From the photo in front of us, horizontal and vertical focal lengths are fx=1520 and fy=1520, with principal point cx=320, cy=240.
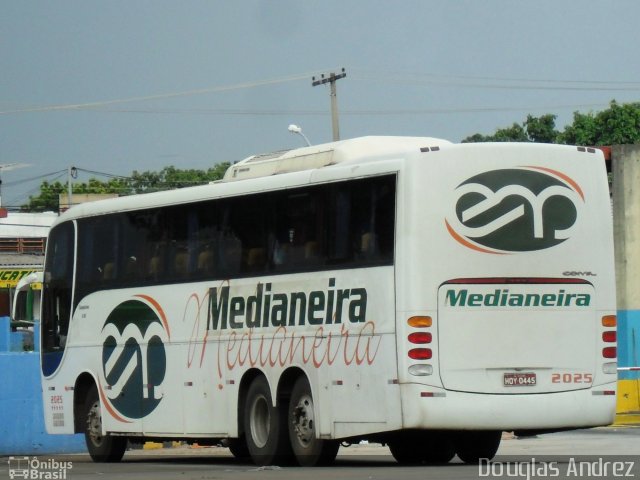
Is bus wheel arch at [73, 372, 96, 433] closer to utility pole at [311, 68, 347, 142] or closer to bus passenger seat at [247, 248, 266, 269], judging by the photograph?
bus passenger seat at [247, 248, 266, 269]

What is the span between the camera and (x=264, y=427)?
19.3 meters

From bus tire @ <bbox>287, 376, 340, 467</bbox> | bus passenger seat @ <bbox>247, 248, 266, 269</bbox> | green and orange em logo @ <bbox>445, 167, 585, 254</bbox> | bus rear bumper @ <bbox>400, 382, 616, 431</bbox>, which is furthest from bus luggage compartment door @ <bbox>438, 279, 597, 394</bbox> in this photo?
bus passenger seat @ <bbox>247, 248, 266, 269</bbox>

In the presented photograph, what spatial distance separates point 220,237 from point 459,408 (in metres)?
4.74

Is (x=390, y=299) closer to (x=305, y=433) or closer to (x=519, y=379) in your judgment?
(x=519, y=379)

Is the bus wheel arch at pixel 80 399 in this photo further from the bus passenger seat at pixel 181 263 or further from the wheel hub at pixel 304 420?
the wheel hub at pixel 304 420

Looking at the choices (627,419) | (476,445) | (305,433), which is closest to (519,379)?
(305,433)

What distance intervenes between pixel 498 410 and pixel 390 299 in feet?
5.61

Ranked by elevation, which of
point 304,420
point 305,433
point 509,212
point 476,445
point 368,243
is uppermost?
point 509,212

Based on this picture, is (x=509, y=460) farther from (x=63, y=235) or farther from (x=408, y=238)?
(x=63, y=235)

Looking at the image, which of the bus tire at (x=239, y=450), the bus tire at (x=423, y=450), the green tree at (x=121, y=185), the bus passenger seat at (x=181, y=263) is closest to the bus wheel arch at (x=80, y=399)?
the bus tire at (x=239, y=450)

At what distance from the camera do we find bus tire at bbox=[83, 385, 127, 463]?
75.1 feet


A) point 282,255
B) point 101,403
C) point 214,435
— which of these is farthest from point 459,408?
point 101,403

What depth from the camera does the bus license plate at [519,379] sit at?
16.9 metres

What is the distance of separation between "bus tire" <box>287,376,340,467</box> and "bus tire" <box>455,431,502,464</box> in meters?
2.11
